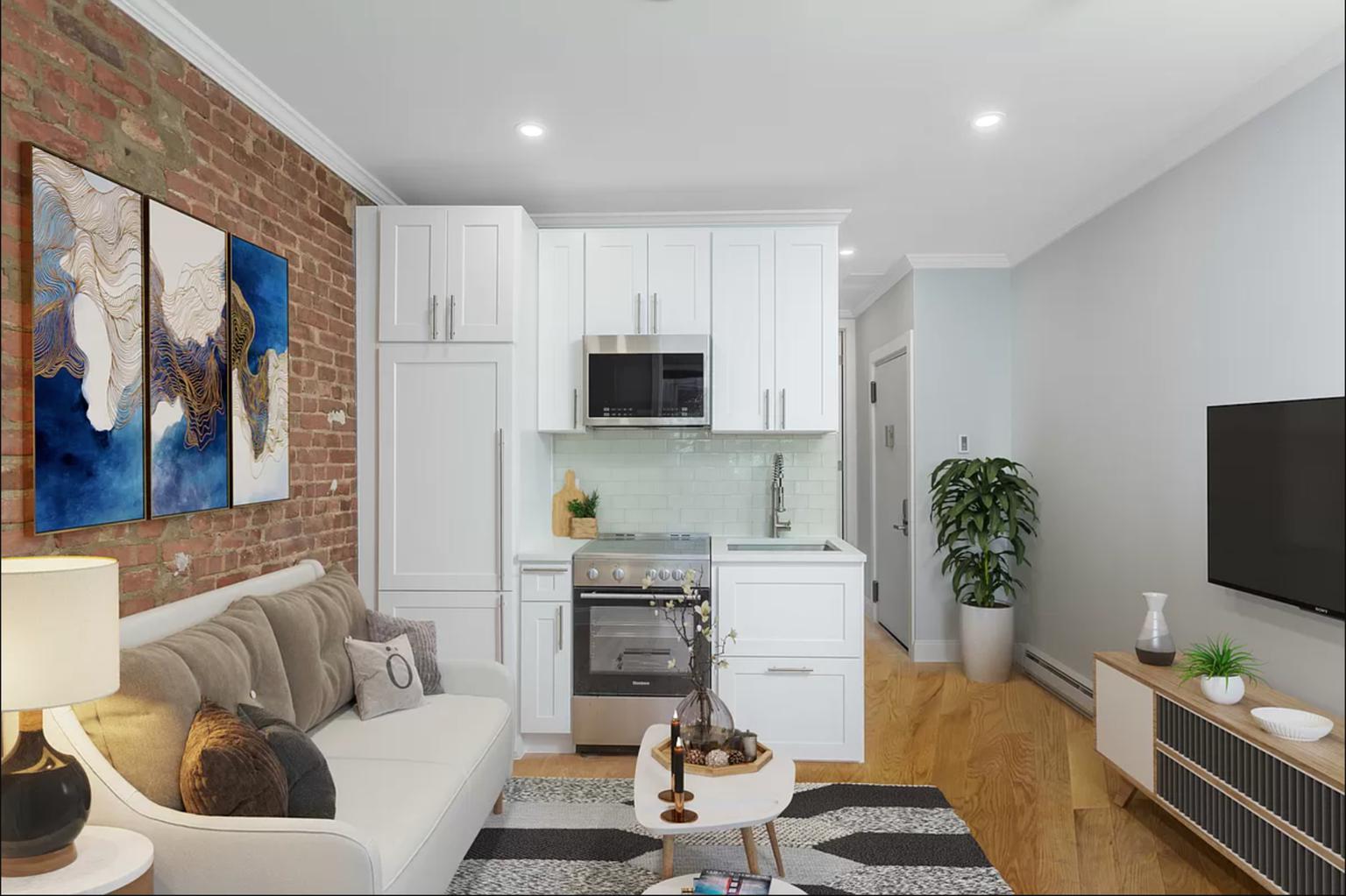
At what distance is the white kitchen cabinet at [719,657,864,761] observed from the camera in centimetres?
332

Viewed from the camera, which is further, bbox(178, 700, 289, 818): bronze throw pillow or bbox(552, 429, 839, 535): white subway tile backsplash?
bbox(552, 429, 839, 535): white subway tile backsplash

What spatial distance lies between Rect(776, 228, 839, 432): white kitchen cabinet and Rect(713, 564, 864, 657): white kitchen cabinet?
2.30 ft

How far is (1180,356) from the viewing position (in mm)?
1305

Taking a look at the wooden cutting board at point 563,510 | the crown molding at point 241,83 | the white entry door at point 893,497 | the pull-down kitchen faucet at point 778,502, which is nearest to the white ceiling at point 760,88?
the crown molding at point 241,83

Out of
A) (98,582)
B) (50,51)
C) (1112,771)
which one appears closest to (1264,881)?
(1112,771)

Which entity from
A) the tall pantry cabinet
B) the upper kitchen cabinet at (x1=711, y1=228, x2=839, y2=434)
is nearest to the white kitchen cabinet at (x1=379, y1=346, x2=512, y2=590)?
the tall pantry cabinet

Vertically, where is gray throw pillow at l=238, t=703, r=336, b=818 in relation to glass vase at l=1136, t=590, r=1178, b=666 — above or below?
below

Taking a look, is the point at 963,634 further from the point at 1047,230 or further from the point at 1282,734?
the point at 1282,734

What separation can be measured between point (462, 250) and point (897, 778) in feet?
8.76

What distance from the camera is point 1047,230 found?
5.63ft

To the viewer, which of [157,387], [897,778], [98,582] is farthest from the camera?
[897,778]

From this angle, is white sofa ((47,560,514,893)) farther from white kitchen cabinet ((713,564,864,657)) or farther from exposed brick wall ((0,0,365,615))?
white kitchen cabinet ((713,564,864,657))

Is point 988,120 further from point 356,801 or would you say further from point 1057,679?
point 356,801

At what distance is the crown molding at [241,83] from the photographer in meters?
2.16
